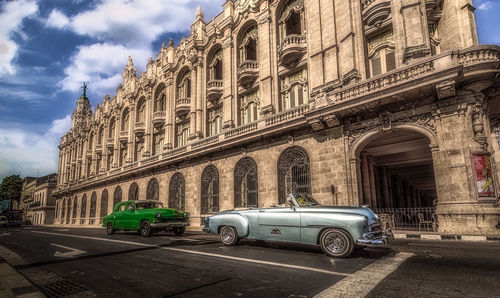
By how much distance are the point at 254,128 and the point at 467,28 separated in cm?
1161

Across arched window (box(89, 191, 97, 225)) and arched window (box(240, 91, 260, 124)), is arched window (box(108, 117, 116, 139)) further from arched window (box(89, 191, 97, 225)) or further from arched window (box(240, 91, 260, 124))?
arched window (box(240, 91, 260, 124))

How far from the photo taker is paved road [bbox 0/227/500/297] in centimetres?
365

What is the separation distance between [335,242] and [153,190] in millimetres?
22572

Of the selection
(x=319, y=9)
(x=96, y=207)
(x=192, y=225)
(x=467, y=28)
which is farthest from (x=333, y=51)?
(x=96, y=207)

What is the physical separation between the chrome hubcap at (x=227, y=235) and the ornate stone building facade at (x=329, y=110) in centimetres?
655

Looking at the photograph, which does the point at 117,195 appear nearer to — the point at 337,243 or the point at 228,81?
the point at 228,81

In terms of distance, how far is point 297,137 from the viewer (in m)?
15.1

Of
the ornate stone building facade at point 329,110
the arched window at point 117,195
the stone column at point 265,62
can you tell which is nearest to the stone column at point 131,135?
the ornate stone building facade at point 329,110

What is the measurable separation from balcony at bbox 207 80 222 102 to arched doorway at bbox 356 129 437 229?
39.7 feet

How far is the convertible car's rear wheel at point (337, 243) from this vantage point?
596 centimetres

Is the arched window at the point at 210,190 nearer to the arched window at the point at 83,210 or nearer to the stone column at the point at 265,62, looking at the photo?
the stone column at the point at 265,62

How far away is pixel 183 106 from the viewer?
81.5 ft

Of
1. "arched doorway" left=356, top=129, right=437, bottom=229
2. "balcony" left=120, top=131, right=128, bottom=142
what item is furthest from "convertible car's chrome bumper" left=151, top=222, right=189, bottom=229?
"balcony" left=120, top=131, right=128, bottom=142

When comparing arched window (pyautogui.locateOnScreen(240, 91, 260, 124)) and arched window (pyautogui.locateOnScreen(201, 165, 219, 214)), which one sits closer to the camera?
arched window (pyautogui.locateOnScreen(240, 91, 260, 124))
